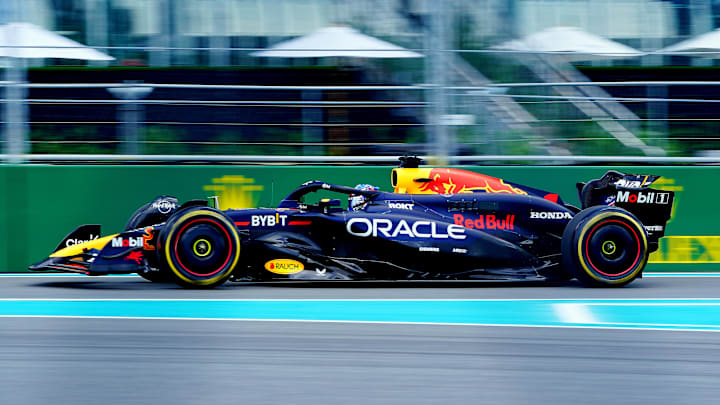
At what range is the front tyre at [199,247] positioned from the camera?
7602 mm

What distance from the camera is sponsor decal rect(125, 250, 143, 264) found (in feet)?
25.0

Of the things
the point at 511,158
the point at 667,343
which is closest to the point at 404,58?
the point at 511,158

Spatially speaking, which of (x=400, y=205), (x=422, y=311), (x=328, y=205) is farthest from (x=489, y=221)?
(x=422, y=311)

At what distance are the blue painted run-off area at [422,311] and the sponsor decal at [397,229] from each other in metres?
0.65

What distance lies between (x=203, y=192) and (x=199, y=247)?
1.67 m

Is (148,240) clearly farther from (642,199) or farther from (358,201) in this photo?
(642,199)

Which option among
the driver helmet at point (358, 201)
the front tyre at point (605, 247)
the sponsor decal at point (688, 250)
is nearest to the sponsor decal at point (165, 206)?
the driver helmet at point (358, 201)

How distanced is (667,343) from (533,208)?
2.39 metres

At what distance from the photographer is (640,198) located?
838cm

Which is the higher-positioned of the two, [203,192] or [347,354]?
[203,192]

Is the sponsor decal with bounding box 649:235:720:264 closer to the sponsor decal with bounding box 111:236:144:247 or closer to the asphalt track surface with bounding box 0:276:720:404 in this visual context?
the asphalt track surface with bounding box 0:276:720:404

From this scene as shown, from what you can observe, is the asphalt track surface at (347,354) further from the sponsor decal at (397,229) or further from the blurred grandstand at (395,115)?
the blurred grandstand at (395,115)

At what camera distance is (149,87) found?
940 centimetres

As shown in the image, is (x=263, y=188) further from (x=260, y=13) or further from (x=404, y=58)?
(x=260, y=13)
